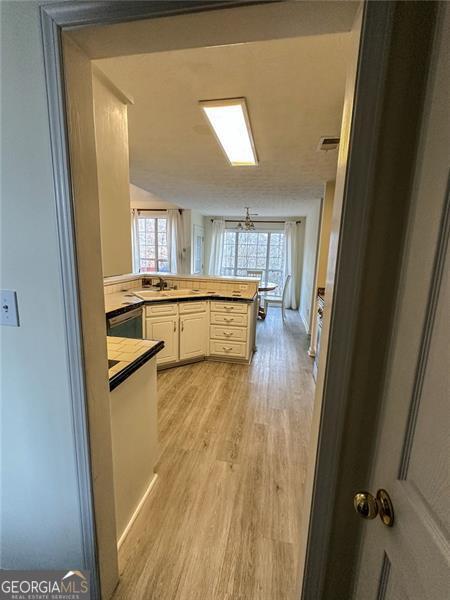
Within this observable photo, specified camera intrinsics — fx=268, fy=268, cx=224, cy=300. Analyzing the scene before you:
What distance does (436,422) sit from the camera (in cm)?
48

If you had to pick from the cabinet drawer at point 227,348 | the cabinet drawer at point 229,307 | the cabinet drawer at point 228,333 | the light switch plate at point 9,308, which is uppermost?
the light switch plate at point 9,308

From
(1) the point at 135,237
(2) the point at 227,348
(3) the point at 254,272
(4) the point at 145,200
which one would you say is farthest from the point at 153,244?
(2) the point at 227,348

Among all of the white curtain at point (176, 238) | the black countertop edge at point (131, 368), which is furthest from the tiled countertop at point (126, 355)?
the white curtain at point (176, 238)

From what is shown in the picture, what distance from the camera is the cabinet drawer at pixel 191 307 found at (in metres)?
3.34

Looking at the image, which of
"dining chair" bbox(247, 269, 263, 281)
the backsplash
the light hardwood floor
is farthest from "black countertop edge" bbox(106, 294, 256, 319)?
"dining chair" bbox(247, 269, 263, 281)

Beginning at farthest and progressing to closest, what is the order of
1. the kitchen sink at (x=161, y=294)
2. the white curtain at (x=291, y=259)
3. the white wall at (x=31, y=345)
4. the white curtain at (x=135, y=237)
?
the white curtain at (x=291, y=259), the white curtain at (x=135, y=237), the kitchen sink at (x=161, y=294), the white wall at (x=31, y=345)

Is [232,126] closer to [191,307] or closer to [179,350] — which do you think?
[191,307]

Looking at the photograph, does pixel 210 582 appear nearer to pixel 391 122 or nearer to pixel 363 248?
pixel 363 248

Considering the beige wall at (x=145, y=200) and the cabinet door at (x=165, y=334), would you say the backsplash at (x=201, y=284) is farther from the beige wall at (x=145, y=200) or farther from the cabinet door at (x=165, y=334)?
the beige wall at (x=145, y=200)

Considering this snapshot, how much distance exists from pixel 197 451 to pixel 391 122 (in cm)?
219

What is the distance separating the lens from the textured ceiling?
4.34 ft

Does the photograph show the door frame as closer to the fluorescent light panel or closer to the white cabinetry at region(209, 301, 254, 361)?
the fluorescent light panel

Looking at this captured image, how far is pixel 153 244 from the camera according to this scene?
22.8 ft

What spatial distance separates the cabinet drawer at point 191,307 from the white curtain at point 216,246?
4.40m
